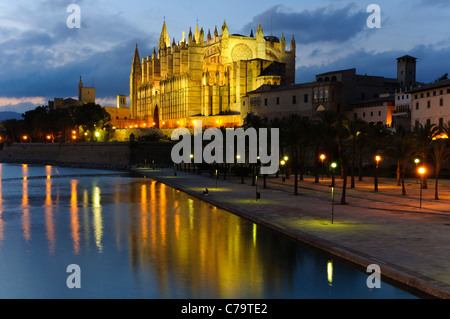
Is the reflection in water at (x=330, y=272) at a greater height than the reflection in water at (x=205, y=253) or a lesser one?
greater

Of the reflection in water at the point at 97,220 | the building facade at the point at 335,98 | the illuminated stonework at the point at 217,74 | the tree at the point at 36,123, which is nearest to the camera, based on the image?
the reflection in water at the point at 97,220

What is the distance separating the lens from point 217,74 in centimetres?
9975

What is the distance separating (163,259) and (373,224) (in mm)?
8626

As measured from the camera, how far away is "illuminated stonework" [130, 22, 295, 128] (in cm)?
9138

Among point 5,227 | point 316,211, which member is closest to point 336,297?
point 316,211

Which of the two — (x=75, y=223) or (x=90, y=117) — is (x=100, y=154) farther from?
(x=75, y=223)

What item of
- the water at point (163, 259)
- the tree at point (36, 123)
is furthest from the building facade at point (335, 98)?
the tree at point (36, 123)

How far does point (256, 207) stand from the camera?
80.0ft

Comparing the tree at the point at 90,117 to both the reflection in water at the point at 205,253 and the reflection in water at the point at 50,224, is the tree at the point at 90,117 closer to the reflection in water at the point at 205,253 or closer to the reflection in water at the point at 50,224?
the reflection in water at the point at 50,224

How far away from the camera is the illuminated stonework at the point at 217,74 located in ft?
300

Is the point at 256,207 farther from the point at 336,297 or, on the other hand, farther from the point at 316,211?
the point at 336,297

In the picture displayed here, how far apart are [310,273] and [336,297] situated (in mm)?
1901

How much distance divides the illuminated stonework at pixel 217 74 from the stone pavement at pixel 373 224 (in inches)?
2260

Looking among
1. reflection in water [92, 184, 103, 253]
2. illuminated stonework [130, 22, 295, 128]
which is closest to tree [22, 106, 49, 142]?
illuminated stonework [130, 22, 295, 128]
